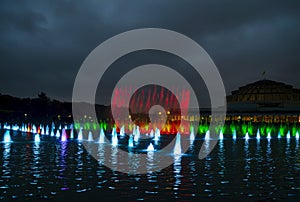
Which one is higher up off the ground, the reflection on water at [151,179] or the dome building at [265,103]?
the dome building at [265,103]

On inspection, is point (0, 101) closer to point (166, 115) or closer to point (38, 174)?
point (166, 115)

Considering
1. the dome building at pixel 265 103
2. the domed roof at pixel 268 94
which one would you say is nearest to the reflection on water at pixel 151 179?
the dome building at pixel 265 103

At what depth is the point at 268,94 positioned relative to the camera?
120125 mm

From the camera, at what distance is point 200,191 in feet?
38.5

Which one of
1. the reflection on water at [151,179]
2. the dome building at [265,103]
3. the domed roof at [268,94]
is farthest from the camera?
the domed roof at [268,94]

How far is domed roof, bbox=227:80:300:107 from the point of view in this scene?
116m

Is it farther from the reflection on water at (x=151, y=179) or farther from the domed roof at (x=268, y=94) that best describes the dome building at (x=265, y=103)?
the reflection on water at (x=151, y=179)

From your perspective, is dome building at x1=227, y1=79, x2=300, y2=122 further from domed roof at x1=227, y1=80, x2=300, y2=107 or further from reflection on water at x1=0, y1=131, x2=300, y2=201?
reflection on water at x1=0, y1=131, x2=300, y2=201

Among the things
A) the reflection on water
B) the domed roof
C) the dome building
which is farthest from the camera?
the domed roof

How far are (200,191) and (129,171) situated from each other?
414cm

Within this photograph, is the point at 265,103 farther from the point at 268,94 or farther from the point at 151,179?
the point at 151,179

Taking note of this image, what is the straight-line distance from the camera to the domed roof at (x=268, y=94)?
116 m

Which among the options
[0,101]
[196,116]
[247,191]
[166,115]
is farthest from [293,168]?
[0,101]

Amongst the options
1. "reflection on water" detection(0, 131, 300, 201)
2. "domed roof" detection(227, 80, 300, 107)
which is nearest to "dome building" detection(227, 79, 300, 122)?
"domed roof" detection(227, 80, 300, 107)
